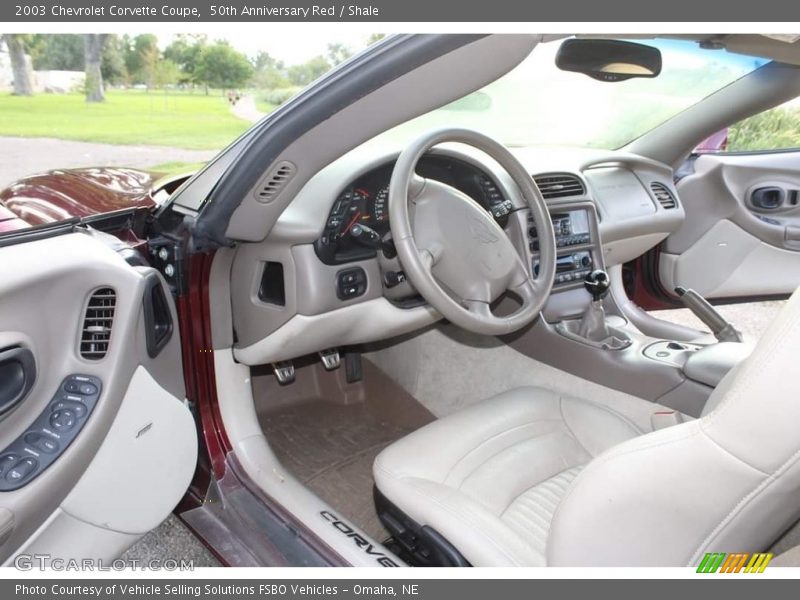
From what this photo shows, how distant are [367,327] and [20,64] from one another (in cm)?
106

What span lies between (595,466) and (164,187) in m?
1.29

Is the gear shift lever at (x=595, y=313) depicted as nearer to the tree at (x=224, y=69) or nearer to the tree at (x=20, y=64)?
the tree at (x=224, y=69)

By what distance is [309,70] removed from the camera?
1433mm

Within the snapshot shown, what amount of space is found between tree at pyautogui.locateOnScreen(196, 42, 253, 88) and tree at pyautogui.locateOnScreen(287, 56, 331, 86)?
0.52 feet

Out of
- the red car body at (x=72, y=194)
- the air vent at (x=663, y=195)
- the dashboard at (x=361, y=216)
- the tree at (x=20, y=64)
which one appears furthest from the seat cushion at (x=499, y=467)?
the air vent at (x=663, y=195)

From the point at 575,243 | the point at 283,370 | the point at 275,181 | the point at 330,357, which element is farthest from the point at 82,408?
the point at 575,243

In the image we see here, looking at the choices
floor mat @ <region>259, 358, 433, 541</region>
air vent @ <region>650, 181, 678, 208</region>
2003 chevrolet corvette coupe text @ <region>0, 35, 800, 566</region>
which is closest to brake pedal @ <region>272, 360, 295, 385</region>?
Answer: 2003 chevrolet corvette coupe text @ <region>0, 35, 800, 566</region>

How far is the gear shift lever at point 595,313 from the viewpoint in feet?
6.97

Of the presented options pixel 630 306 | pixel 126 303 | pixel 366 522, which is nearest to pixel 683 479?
pixel 126 303

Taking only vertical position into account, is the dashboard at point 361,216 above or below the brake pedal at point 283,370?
above

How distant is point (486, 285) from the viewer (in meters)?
1.68

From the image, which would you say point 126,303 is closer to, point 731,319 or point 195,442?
point 195,442

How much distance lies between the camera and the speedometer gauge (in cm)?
173

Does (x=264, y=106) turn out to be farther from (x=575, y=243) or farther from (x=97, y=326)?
(x=575, y=243)
